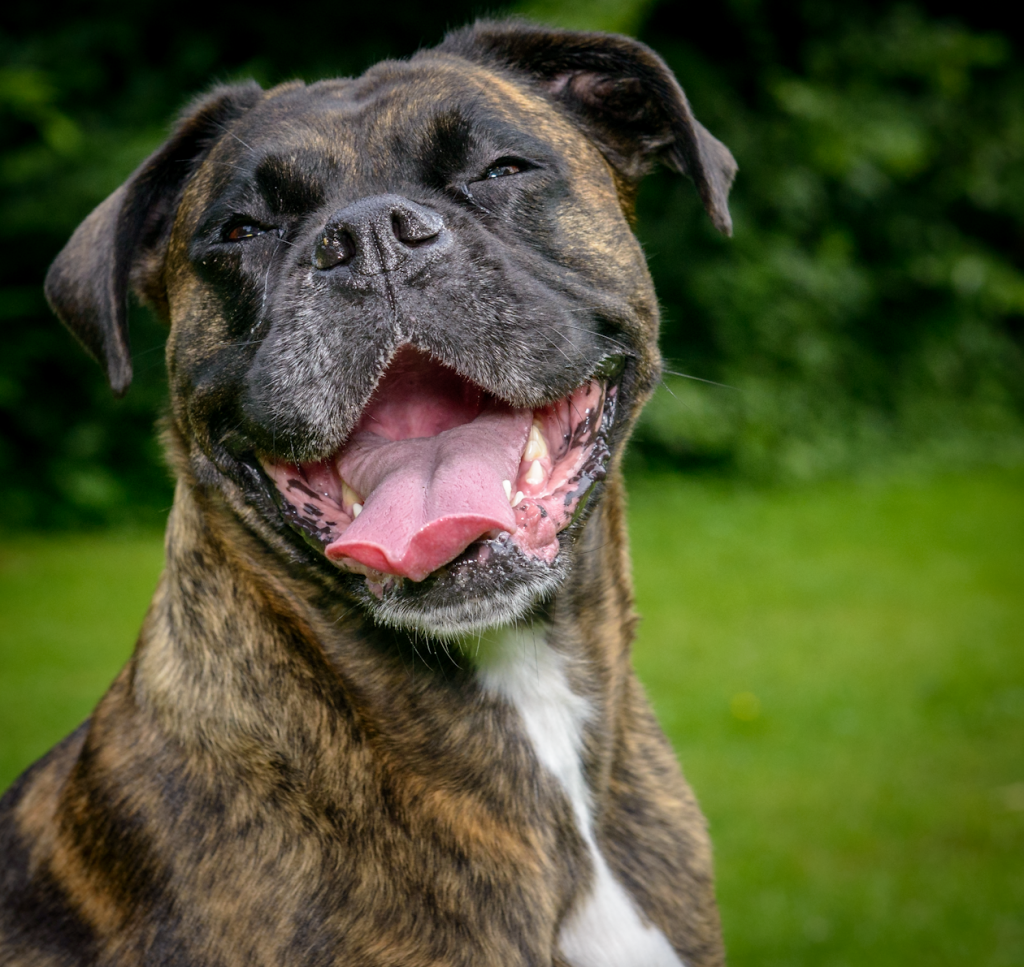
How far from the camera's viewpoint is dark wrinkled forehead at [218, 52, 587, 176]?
2.46 m

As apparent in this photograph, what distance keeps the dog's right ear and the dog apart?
0.01 m

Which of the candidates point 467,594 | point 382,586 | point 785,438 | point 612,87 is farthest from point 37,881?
point 785,438

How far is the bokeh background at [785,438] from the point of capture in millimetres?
4840

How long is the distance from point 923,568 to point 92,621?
544cm

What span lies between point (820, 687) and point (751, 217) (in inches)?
255

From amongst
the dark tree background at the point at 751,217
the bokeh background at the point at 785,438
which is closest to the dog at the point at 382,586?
the bokeh background at the point at 785,438

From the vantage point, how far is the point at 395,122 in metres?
2.47

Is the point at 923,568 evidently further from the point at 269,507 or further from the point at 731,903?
the point at 269,507

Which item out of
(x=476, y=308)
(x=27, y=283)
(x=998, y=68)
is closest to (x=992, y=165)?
(x=998, y=68)

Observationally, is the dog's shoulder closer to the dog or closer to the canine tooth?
the dog

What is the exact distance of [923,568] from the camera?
8141 mm

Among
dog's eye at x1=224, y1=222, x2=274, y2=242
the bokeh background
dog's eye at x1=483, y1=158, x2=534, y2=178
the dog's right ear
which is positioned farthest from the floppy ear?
the bokeh background

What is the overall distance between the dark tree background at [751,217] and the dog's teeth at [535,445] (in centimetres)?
637

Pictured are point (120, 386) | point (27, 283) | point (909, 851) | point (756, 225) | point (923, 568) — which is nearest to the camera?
point (120, 386)
